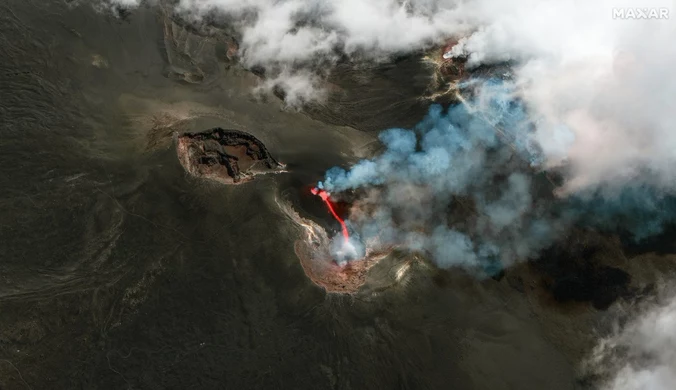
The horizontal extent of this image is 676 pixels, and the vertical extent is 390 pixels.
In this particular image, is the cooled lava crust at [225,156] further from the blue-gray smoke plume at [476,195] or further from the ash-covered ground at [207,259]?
the blue-gray smoke plume at [476,195]

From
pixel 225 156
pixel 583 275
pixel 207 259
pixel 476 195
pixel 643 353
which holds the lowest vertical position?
pixel 643 353

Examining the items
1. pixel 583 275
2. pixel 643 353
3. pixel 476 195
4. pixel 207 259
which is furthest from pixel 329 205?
pixel 643 353

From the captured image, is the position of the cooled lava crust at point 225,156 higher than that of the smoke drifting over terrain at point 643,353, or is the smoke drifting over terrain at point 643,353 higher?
the cooled lava crust at point 225,156

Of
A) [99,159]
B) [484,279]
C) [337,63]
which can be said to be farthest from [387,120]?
[99,159]

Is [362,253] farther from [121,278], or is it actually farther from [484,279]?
[121,278]

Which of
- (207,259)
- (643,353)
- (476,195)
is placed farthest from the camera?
(476,195)

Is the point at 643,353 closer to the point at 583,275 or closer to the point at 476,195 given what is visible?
the point at 583,275

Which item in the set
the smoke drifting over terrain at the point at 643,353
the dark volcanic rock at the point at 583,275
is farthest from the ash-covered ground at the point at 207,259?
the smoke drifting over terrain at the point at 643,353
